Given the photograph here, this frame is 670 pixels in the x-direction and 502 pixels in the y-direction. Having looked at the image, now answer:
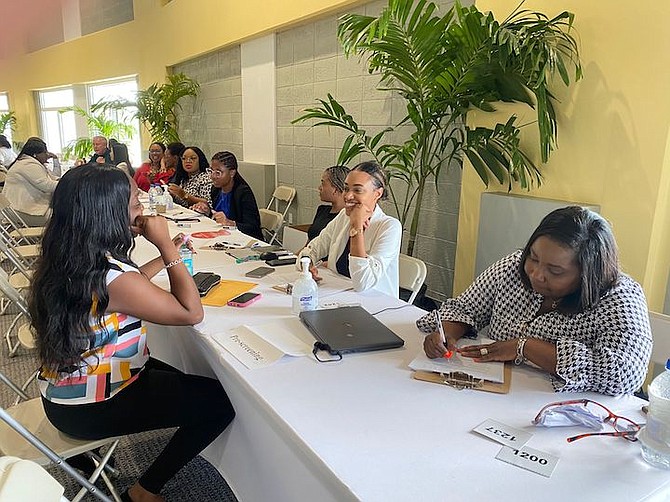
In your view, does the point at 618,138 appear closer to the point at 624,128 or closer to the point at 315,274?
the point at 624,128

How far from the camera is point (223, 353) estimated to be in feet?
4.75

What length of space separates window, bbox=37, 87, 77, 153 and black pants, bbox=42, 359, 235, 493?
1185cm

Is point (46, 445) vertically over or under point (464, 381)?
under

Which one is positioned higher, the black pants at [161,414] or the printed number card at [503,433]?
the printed number card at [503,433]

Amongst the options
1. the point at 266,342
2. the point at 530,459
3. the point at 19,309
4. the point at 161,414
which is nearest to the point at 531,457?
the point at 530,459

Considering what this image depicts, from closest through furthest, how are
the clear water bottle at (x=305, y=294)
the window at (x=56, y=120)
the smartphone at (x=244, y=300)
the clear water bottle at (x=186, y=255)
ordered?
the clear water bottle at (x=305, y=294) → the smartphone at (x=244, y=300) → the clear water bottle at (x=186, y=255) → the window at (x=56, y=120)

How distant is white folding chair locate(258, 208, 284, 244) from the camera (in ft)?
12.7

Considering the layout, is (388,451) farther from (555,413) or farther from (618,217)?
(618,217)

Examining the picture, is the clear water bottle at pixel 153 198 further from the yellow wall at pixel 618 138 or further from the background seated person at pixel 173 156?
the yellow wall at pixel 618 138

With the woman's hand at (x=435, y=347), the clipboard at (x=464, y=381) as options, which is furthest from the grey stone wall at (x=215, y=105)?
the clipboard at (x=464, y=381)

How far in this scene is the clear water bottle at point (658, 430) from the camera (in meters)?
0.97

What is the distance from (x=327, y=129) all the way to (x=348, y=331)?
3395mm

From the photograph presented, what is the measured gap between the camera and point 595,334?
4.20ft

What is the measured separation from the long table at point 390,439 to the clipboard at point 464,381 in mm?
20
